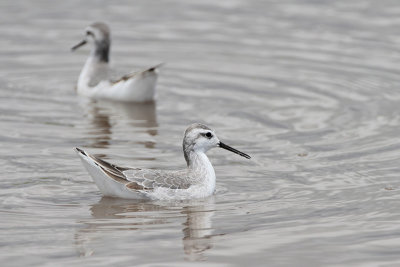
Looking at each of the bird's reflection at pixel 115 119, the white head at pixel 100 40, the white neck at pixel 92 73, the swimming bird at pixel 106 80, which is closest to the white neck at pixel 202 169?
the bird's reflection at pixel 115 119

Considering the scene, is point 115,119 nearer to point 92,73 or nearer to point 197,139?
point 92,73

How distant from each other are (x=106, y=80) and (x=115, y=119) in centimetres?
192

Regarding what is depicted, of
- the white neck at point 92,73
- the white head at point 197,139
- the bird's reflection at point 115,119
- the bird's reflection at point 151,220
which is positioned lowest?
the bird's reflection at point 115,119

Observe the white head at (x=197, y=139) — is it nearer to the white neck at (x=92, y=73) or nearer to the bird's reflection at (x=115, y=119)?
the bird's reflection at (x=115, y=119)

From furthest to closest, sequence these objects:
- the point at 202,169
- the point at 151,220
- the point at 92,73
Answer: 1. the point at 92,73
2. the point at 202,169
3. the point at 151,220

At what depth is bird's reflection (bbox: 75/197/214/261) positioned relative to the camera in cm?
1093

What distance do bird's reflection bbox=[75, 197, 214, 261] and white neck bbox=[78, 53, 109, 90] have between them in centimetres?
689

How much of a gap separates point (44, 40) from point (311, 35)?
6.71m

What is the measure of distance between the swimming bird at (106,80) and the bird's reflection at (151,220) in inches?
246

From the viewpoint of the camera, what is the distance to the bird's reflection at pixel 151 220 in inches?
430

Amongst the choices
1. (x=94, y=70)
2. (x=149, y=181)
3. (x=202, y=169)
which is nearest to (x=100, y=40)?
(x=94, y=70)

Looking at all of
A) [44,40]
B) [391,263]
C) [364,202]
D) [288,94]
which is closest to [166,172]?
[364,202]

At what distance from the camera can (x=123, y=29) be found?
78.2 ft

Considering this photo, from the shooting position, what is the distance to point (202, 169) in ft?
43.8
